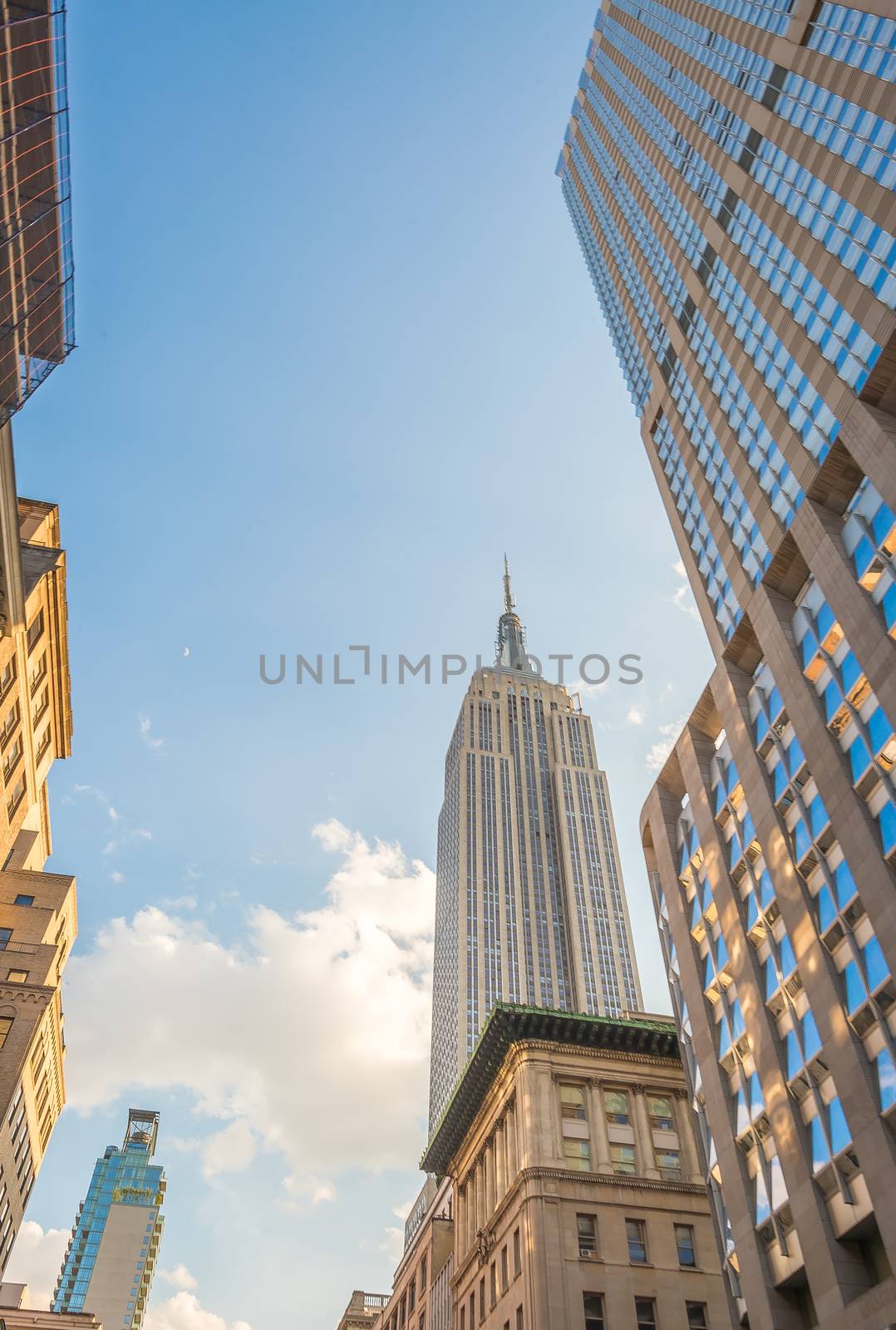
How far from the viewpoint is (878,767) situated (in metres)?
37.8

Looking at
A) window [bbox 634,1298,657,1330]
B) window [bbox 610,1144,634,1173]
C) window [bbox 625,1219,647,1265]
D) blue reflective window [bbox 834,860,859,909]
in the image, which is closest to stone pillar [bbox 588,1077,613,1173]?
window [bbox 610,1144,634,1173]

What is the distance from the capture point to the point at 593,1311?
49.2 metres

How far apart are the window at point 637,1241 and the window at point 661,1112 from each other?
6.17m

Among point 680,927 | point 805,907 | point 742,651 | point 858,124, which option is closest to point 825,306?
point 858,124

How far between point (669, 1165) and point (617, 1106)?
410 cm

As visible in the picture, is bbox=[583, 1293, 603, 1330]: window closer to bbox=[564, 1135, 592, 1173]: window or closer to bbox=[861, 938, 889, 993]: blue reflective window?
bbox=[564, 1135, 592, 1173]: window

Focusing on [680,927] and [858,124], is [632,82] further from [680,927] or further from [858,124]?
[680,927]

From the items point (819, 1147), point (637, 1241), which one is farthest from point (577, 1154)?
point (819, 1147)

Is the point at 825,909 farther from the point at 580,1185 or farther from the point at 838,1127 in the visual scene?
the point at 580,1185

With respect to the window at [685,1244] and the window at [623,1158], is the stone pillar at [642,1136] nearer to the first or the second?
the window at [623,1158]

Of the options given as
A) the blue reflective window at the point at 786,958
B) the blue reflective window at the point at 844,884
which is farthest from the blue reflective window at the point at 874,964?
the blue reflective window at the point at 786,958

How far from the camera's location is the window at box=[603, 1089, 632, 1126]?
58.2 meters

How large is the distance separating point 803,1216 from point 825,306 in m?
40.2

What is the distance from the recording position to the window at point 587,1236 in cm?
5122
